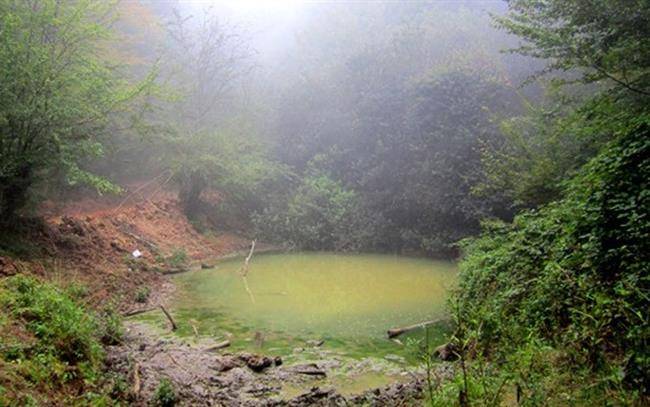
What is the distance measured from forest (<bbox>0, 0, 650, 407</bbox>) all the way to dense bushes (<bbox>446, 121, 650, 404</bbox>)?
3 cm

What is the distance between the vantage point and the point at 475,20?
25.1m

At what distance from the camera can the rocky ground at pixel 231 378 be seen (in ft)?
17.5

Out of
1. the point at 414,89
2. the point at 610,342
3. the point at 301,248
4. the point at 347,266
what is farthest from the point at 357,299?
the point at 414,89

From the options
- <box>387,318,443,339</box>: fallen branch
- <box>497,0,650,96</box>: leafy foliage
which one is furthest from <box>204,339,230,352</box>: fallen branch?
<box>497,0,650,96</box>: leafy foliage

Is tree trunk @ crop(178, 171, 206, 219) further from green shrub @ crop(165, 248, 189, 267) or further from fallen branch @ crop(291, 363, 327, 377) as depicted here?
fallen branch @ crop(291, 363, 327, 377)

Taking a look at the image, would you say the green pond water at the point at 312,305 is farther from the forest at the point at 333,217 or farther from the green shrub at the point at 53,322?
the green shrub at the point at 53,322

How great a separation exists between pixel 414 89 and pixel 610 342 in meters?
17.1

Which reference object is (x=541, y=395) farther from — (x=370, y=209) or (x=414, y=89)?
(x=414, y=89)

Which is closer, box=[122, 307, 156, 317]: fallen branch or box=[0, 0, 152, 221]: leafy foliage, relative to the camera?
box=[0, 0, 152, 221]: leafy foliage

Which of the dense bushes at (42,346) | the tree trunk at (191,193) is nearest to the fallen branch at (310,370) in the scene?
the dense bushes at (42,346)

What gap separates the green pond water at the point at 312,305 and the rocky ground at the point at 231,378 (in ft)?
1.87

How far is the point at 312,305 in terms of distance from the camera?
1009cm

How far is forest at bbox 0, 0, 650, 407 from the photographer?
485 centimetres

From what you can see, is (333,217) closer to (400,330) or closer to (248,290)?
(248,290)
